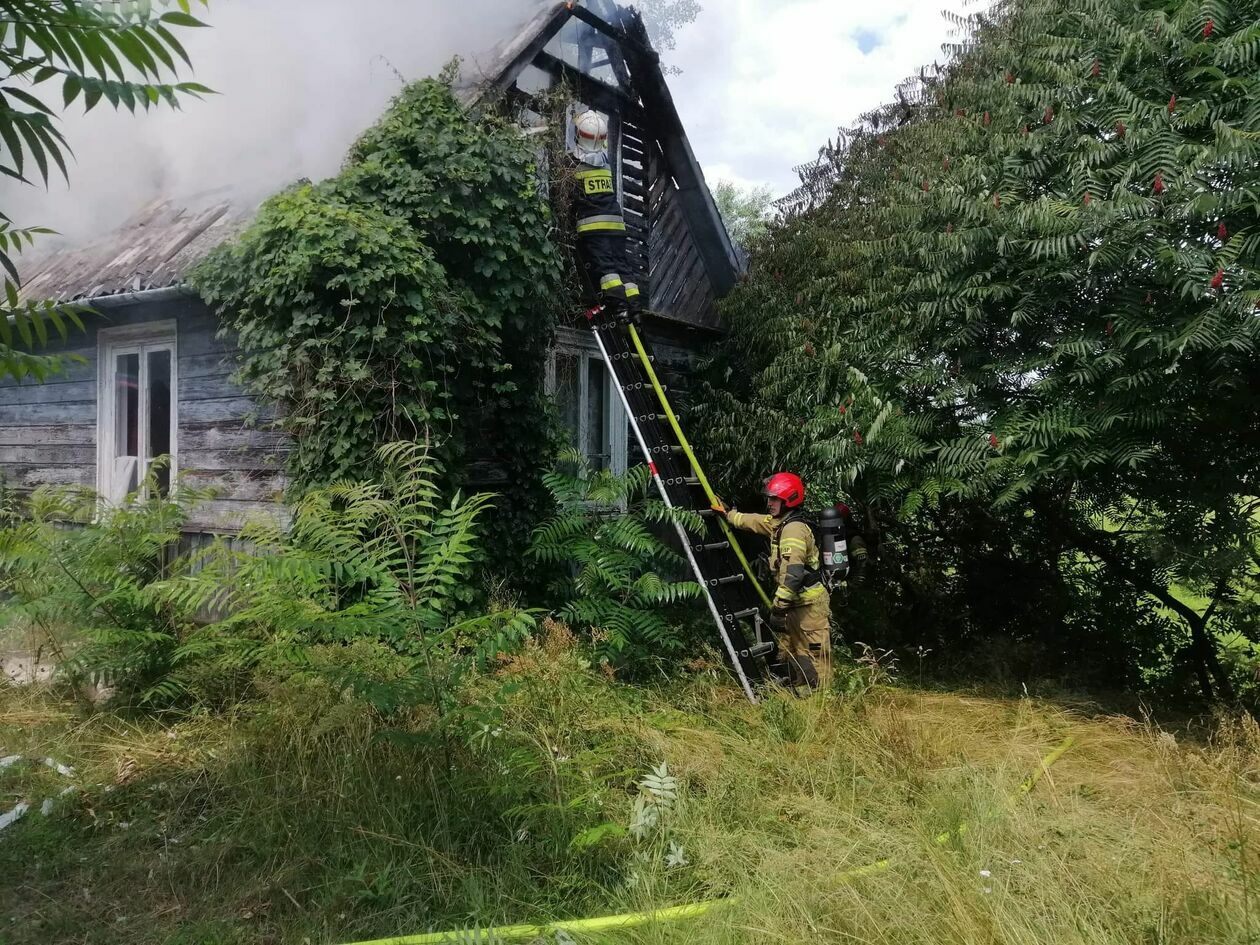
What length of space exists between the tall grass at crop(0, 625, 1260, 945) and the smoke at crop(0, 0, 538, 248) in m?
4.37

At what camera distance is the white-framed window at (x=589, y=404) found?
8.26 meters

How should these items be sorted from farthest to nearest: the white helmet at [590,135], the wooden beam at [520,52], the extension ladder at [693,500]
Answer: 1. the white helmet at [590,135]
2. the wooden beam at [520,52]
3. the extension ladder at [693,500]

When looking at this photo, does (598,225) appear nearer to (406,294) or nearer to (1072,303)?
(406,294)

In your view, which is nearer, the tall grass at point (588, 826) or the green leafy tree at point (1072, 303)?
the tall grass at point (588, 826)

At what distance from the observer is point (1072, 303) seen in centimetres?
575

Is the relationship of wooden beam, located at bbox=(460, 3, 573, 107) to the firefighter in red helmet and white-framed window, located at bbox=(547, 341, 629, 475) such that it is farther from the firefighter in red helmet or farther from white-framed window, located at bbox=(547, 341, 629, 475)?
the firefighter in red helmet

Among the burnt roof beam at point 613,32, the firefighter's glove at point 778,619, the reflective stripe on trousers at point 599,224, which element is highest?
the burnt roof beam at point 613,32

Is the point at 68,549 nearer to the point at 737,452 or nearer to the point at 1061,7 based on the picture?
the point at 737,452

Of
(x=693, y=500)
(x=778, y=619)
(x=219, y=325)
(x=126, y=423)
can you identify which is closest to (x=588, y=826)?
(x=778, y=619)

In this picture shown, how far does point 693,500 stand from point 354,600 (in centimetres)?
280

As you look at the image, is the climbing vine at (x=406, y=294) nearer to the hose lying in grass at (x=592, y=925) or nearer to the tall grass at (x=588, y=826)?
the tall grass at (x=588, y=826)

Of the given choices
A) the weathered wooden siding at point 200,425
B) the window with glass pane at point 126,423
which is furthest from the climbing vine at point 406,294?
the window with glass pane at point 126,423

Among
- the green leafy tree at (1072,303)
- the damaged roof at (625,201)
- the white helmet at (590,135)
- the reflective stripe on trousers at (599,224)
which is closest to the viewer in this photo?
the green leafy tree at (1072,303)

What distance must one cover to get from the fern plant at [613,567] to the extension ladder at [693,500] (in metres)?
0.23
